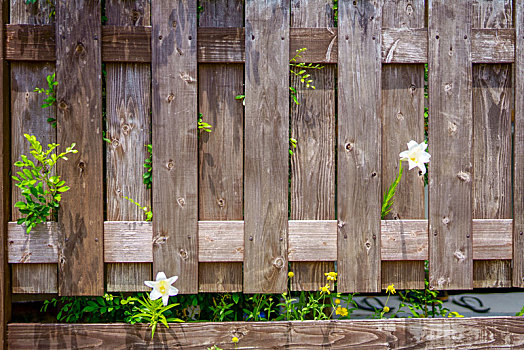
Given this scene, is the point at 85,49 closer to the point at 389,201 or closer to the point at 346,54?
the point at 346,54

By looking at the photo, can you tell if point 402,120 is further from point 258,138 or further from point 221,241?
point 221,241

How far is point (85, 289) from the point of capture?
1939 millimetres

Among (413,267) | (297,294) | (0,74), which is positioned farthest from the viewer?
(297,294)

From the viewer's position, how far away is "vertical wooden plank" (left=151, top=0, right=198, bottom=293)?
191 cm

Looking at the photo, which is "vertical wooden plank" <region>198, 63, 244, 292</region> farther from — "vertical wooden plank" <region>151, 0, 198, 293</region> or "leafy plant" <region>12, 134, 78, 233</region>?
"leafy plant" <region>12, 134, 78, 233</region>

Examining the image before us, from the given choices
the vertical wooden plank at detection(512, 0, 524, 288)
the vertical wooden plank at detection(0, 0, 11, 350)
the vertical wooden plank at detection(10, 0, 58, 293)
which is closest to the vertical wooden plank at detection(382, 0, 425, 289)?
the vertical wooden plank at detection(512, 0, 524, 288)

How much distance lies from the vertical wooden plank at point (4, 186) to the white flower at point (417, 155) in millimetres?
1872

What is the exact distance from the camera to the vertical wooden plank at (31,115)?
1.94 metres

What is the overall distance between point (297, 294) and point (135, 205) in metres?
1.39

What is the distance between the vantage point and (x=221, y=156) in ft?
6.47

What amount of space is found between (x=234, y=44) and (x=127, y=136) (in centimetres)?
68

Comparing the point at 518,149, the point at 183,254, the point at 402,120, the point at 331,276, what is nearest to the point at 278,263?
the point at 331,276

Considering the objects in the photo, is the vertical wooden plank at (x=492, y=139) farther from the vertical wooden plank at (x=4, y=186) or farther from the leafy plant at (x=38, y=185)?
the vertical wooden plank at (x=4, y=186)

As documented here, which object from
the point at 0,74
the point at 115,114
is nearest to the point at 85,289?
the point at 115,114
